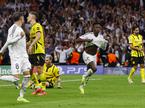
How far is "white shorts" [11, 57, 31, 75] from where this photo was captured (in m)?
16.7

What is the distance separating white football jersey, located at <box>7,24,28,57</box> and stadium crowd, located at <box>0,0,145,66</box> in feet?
66.7

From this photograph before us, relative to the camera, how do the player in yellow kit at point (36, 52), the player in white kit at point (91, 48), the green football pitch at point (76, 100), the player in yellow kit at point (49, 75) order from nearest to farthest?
the green football pitch at point (76, 100), the player in yellow kit at point (36, 52), the player in white kit at point (91, 48), the player in yellow kit at point (49, 75)

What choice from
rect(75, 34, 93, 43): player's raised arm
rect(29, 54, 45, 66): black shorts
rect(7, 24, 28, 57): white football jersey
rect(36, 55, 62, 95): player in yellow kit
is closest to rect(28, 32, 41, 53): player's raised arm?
rect(29, 54, 45, 66): black shorts

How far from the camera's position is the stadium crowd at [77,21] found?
38.2m

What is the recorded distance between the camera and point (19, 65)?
1667 cm

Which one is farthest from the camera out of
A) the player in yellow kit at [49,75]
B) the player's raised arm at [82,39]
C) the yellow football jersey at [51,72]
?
the yellow football jersey at [51,72]

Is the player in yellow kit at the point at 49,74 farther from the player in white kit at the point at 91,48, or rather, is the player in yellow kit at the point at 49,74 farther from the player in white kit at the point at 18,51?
the player in white kit at the point at 18,51

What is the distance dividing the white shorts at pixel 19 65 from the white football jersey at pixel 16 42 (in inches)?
4.9

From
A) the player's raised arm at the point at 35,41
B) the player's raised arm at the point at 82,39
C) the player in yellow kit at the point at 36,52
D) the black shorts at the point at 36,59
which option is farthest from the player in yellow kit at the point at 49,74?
the player's raised arm at the point at 35,41

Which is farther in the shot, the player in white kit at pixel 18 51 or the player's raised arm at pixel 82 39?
Result: the player's raised arm at pixel 82 39

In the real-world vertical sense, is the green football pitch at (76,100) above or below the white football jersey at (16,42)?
below

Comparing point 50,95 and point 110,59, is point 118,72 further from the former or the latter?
point 50,95

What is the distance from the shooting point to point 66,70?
3684 centimetres

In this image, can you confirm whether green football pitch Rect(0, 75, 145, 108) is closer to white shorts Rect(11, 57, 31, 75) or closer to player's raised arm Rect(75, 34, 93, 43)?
white shorts Rect(11, 57, 31, 75)
